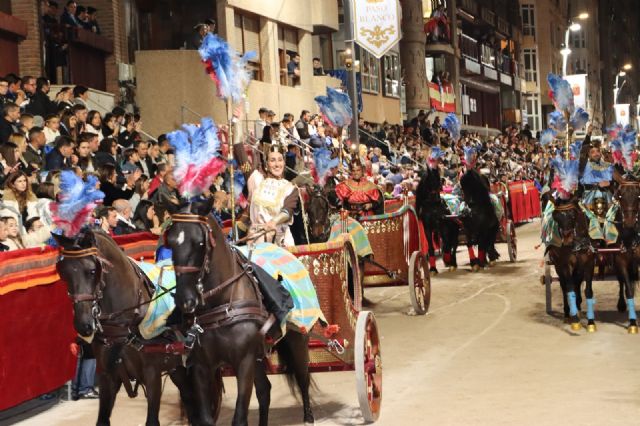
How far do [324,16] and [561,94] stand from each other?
20473mm

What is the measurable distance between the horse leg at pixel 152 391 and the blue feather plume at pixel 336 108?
9543mm

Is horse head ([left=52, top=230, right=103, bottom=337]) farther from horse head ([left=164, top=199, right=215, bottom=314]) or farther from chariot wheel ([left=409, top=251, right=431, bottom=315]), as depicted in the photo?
chariot wheel ([left=409, top=251, right=431, bottom=315])

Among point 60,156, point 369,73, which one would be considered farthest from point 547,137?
point 369,73

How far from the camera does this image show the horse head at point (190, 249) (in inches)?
329

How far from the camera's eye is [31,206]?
14031 millimetres

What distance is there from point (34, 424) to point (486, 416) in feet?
14.3

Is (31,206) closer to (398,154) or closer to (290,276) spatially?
(290,276)

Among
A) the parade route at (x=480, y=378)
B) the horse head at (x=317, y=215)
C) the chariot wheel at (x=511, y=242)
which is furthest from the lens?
the chariot wheel at (x=511, y=242)

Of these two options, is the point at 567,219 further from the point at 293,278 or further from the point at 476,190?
the point at 476,190

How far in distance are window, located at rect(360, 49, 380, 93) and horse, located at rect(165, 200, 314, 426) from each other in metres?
38.6

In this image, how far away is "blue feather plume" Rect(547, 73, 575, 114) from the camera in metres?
19.3

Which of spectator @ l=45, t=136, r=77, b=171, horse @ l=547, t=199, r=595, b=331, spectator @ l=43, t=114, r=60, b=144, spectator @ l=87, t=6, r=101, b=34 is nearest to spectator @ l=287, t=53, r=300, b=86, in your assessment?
spectator @ l=87, t=6, r=101, b=34

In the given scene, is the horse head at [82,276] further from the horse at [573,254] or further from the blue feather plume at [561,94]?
the blue feather plume at [561,94]

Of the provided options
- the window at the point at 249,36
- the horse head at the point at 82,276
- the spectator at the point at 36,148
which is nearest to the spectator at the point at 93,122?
the spectator at the point at 36,148
